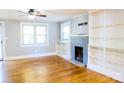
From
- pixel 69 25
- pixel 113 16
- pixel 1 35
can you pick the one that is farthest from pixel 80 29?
pixel 1 35

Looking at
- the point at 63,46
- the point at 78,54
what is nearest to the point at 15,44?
the point at 63,46

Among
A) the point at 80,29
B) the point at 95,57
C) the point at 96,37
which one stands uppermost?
the point at 80,29

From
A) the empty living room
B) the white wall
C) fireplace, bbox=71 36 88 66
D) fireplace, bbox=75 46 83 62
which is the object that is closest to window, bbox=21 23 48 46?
the empty living room

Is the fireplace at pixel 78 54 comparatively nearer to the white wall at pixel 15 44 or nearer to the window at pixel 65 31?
the window at pixel 65 31

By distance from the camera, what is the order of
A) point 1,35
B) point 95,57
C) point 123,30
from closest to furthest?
point 123,30
point 95,57
point 1,35

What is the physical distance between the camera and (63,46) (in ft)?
24.0

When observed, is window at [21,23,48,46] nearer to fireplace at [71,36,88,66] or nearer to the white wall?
the white wall

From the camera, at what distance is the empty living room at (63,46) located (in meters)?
3.85

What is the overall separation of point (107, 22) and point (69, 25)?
116 inches

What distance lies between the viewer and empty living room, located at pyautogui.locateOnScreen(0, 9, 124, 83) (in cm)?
385

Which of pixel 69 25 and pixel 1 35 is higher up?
pixel 69 25

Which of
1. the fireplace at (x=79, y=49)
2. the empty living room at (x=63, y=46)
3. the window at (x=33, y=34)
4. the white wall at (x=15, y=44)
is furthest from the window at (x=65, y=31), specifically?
the white wall at (x=15, y=44)
